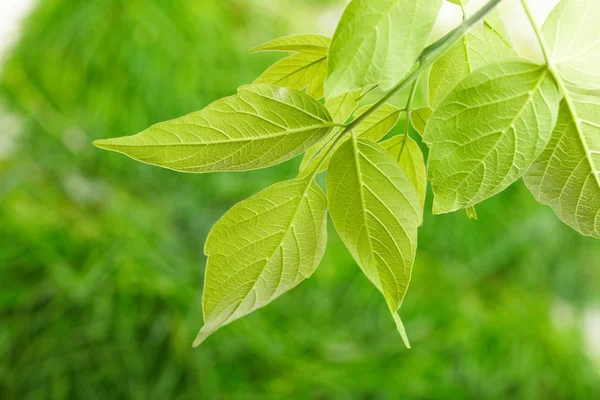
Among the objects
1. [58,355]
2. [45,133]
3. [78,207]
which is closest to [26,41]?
[45,133]

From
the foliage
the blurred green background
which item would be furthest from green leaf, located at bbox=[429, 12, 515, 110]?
the blurred green background

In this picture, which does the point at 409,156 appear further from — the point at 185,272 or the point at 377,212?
the point at 185,272

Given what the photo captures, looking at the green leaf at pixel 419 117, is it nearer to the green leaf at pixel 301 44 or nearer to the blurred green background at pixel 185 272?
the green leaf at pixel 301 44

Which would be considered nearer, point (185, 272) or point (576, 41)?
point (576, 41)

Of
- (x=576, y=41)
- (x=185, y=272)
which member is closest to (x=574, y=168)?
A: (x=576, y=41)

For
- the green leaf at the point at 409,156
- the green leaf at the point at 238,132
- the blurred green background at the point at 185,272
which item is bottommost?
the blurred green background at the point at 185,272

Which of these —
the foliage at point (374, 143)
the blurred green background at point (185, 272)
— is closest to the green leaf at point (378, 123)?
the foliage at point (374, 143)
